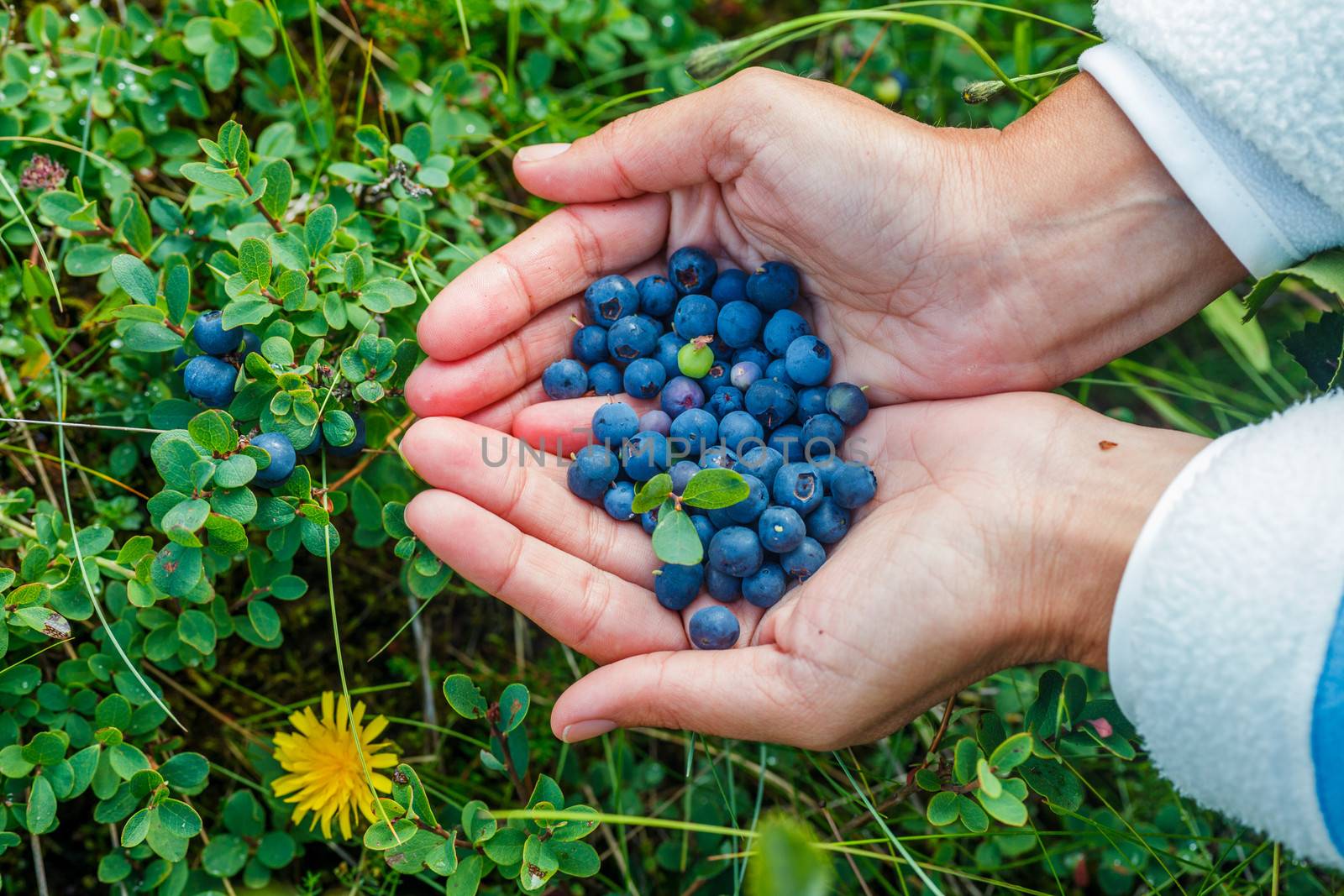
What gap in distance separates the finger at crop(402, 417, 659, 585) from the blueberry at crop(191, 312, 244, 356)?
38 cm

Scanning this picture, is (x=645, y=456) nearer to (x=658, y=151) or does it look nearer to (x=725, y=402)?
(x=725, y=402)

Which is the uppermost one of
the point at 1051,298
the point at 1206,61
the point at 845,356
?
the point at 1206,61

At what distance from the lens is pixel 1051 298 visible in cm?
200

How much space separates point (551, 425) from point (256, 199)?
0.72 m

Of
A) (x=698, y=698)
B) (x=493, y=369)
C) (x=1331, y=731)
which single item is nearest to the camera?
(x=1331, y=731)

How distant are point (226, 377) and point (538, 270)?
25.7 inches

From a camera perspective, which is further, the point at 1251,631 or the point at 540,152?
the point at 540,152

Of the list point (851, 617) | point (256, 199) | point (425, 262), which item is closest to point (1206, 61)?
point (851, 617)

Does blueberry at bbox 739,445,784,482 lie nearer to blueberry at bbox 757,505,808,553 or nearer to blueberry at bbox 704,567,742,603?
blueberry at bbox 757,505,808,553

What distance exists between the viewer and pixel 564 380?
2.12 m

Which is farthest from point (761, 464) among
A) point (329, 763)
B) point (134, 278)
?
point (134, 278)

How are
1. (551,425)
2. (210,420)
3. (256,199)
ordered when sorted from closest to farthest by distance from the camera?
(210,420), (256,199), (551,425)

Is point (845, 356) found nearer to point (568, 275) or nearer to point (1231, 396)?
point (568, 275)

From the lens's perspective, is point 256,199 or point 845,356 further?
point 845,356
